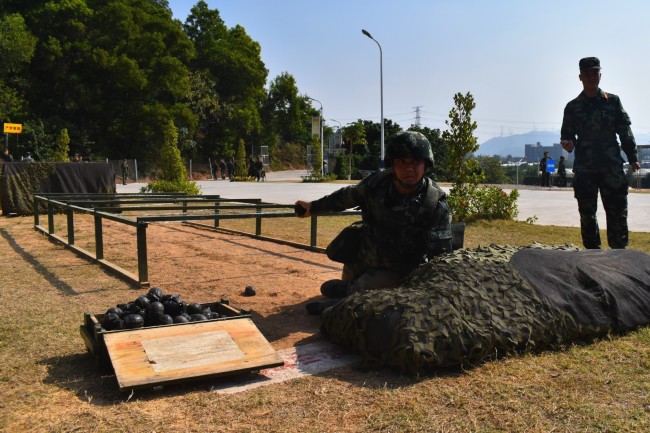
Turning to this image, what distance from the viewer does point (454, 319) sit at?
11.0 ft

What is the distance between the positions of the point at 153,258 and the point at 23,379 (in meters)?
4.60

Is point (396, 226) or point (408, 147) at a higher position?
point (408, 147)

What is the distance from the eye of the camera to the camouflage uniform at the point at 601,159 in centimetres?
602

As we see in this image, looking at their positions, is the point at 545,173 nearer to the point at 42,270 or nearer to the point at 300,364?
the point at 42,270

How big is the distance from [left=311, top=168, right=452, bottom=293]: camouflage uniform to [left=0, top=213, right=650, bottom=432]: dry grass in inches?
42.9

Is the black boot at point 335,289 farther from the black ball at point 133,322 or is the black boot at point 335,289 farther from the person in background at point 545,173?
the person in background at point 545,173

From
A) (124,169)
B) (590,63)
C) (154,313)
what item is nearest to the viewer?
(154,313)

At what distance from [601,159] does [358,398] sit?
424cm

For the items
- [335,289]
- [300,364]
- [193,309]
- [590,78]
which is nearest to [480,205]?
[590,78]

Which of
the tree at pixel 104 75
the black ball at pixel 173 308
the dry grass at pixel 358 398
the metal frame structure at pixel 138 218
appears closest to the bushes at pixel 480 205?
the metal frame structure at pixel 138 218

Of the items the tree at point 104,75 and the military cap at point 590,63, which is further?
the tree at point 104,75

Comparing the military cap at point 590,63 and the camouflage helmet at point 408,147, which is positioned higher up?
the military cap at point 590,63

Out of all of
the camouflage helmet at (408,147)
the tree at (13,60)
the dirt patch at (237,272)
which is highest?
the tree at (13,60)

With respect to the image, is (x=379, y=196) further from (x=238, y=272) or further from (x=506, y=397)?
(x=238, y=272)
